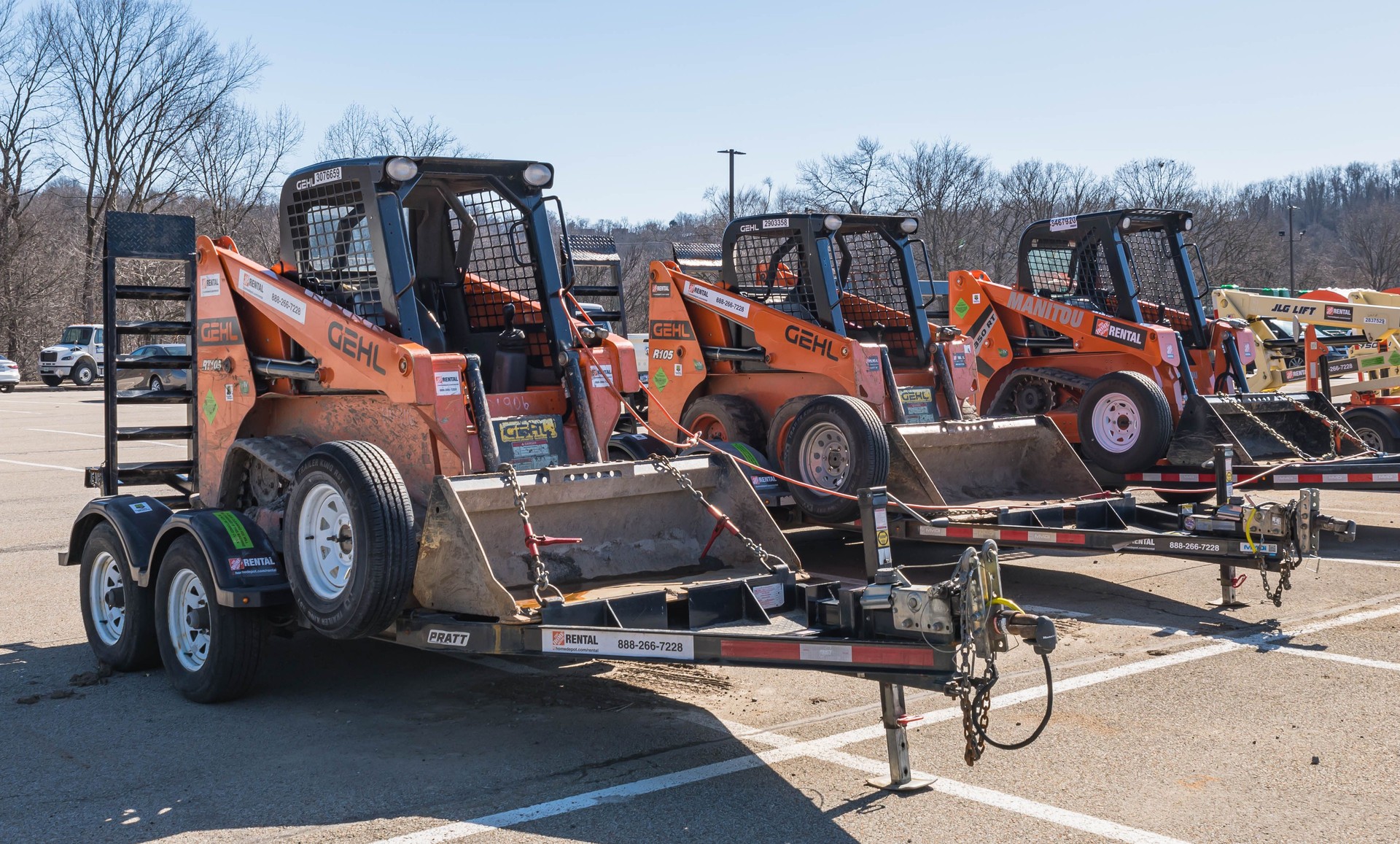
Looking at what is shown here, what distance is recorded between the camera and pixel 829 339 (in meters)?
10.4

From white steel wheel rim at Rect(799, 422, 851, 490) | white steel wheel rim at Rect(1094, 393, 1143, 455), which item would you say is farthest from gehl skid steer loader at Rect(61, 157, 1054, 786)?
white steel wheel rim at Rect(1094, 393, 1143, 455)

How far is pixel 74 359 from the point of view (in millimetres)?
40094

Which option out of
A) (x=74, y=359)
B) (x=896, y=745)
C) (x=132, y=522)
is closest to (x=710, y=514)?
(x=896, y=745)

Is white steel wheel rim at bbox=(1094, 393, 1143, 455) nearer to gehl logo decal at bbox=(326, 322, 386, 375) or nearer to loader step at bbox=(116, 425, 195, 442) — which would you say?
gehl logo decal at bbox=(326, 322, 386, 375)

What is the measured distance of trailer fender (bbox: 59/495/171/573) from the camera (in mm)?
6875

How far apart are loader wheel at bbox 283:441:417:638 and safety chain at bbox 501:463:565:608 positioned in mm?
532

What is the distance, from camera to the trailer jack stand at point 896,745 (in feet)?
15.9

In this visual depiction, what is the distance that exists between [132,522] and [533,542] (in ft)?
8.42

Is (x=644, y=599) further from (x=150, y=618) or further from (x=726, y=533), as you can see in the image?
(x=150, y=618)

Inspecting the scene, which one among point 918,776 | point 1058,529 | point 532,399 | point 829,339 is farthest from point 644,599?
point 829,339

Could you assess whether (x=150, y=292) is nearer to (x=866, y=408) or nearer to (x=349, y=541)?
(x=349, y=541)

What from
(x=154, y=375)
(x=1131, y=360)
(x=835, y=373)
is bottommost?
(x=835, y=373)

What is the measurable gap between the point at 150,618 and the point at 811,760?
12.6 ft

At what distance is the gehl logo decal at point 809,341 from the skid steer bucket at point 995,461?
98cm
